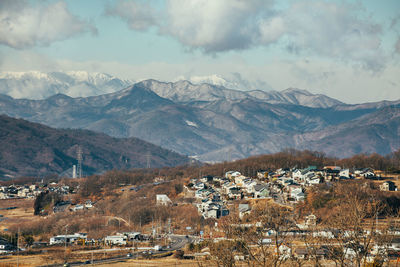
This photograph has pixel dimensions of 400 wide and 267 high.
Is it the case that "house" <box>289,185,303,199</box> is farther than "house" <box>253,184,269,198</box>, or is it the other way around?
"house" <box>253,184,269,198</box>

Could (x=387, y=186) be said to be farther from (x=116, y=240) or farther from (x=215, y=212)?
(x=116, y=240)

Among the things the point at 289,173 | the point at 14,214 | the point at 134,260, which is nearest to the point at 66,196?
the point at 14,214

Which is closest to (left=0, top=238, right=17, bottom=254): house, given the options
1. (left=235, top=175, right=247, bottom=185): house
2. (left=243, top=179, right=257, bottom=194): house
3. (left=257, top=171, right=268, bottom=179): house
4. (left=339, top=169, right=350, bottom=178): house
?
(left=243, top=179, right=257, bottom=194): house

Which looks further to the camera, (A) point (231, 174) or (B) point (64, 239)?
(A) point (231, 174)

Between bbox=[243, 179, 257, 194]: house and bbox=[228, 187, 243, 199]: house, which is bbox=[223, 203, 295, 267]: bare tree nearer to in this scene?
bbox=[228, 187, 243, 199]: house

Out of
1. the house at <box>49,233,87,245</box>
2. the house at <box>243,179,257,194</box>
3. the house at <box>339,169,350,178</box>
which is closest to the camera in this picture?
the house at <box>49,233,87,245</box>

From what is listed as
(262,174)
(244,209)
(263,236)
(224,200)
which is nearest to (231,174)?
(262,174)

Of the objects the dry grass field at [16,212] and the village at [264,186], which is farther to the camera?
the dry grass field at [16,212]

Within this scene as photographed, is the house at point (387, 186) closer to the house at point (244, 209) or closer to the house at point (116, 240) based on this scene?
the house at point (244, 209)

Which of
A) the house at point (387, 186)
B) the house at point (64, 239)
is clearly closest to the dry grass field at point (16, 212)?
the house at point (64, 239)
